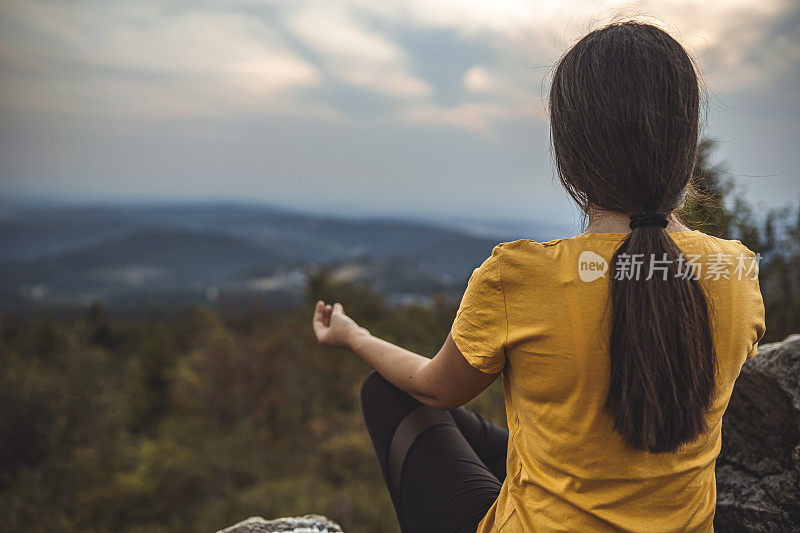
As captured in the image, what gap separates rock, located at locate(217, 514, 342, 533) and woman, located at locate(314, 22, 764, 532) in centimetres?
103

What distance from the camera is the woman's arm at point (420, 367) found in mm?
1086

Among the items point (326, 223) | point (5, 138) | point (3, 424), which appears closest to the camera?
point (3, 424)

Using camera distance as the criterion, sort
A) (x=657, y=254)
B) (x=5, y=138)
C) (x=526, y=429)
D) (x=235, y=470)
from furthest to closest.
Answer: (x=5, y=138)
(x=235, y=470)
(x=526, y=429)
(x=657, y=254)

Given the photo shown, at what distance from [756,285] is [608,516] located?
61 centimetres

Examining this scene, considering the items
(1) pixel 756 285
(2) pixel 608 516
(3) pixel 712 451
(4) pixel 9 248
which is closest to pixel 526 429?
(2) pixel 608 516

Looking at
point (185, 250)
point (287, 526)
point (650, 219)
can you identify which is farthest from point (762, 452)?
point (185, 250)

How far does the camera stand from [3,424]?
24.5 ft

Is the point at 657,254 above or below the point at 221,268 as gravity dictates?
above

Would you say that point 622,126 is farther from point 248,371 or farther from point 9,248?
point 9,248

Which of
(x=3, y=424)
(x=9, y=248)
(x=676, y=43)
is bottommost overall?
(x=9, y=248)

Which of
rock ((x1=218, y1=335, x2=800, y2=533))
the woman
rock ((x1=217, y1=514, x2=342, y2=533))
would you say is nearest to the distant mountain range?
rock ((x1=217, y1=514, x2=342, y2=533))

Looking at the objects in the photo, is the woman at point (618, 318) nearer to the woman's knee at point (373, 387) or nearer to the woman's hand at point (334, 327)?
the woman's knee at point (373, 387)

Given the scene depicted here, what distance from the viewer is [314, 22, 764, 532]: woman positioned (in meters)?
0.88

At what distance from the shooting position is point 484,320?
967 mm
